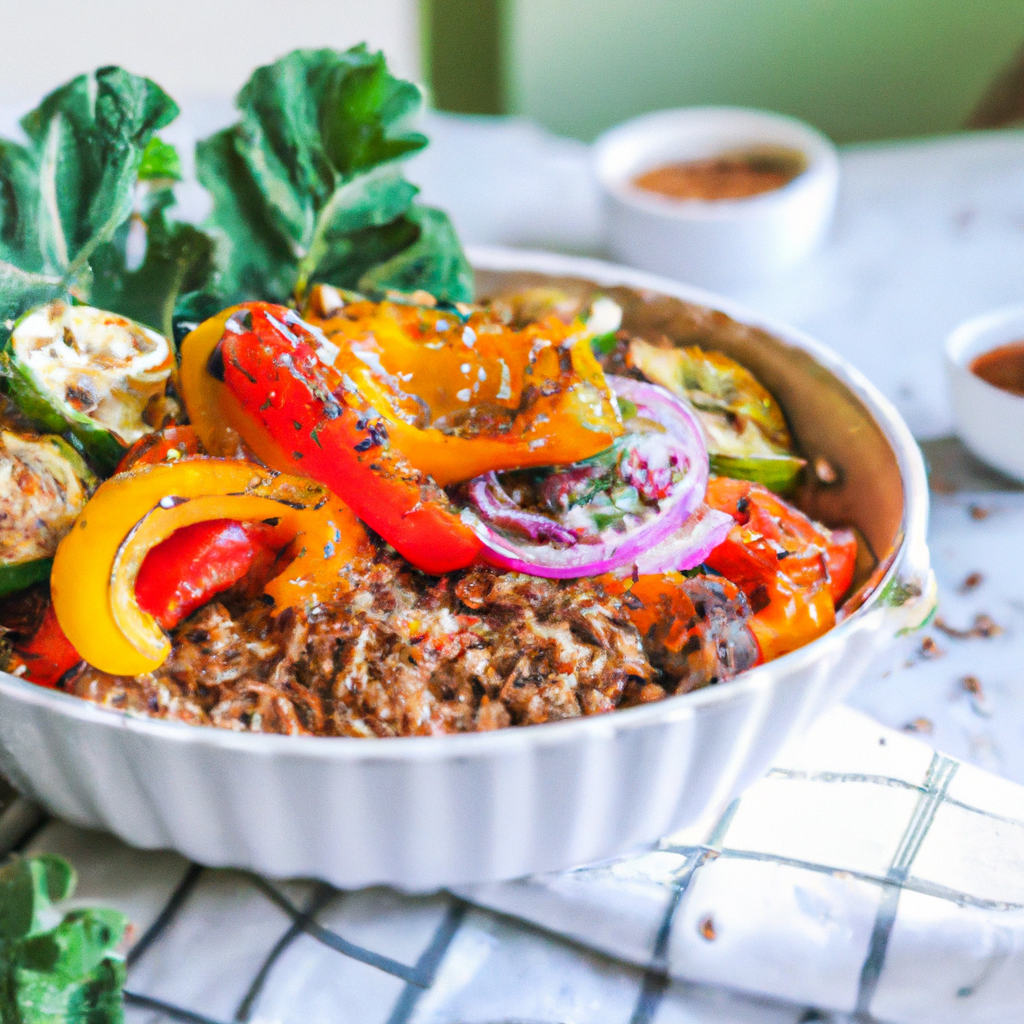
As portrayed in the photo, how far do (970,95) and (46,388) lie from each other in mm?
3930

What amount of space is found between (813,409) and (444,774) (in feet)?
2.52

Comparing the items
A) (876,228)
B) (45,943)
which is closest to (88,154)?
(45,943)

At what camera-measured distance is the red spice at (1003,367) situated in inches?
68.0

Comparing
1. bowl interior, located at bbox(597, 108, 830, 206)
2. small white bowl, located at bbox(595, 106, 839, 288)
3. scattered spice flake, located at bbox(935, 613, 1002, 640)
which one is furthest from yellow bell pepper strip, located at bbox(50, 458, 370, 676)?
bowl interior, located at bbox(597, 108, 830, 206)

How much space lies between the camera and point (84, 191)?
129 centimetres

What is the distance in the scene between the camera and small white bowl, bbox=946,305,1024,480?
164 cm

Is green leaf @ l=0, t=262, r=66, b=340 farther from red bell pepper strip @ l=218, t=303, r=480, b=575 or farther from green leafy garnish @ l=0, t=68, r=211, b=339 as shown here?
red bell pepper strip @ l=218, t=303, r=480, b=575

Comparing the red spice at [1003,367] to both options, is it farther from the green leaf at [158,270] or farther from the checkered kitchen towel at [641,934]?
the green leaf at [158,270]

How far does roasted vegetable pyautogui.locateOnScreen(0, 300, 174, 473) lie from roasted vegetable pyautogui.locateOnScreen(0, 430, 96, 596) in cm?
4

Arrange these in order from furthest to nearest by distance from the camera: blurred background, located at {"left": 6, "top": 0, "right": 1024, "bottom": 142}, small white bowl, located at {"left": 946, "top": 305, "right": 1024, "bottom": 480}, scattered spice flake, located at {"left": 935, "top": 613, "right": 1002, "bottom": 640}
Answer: blurred background, located at {"left": 6, "top": 0, "right": 1024, "bottom": 142}
small white bowl, located at {"left": 946, "top": 305, "right": 1024, "bottom": 480}
scattered spice flake, located at {"left": 935, "top": 613, "right": 1002, "bottom": 640}

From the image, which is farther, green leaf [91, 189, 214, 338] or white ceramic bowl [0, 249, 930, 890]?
green leaf [91, 189, 214, 338]

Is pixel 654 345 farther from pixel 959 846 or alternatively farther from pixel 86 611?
pixel 86 611

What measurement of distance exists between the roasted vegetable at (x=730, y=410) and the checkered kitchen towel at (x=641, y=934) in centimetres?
42

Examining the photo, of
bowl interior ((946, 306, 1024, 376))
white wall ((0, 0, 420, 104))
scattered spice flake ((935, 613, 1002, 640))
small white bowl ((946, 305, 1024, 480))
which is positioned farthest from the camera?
white wall ((0, 0, 420, 104))
